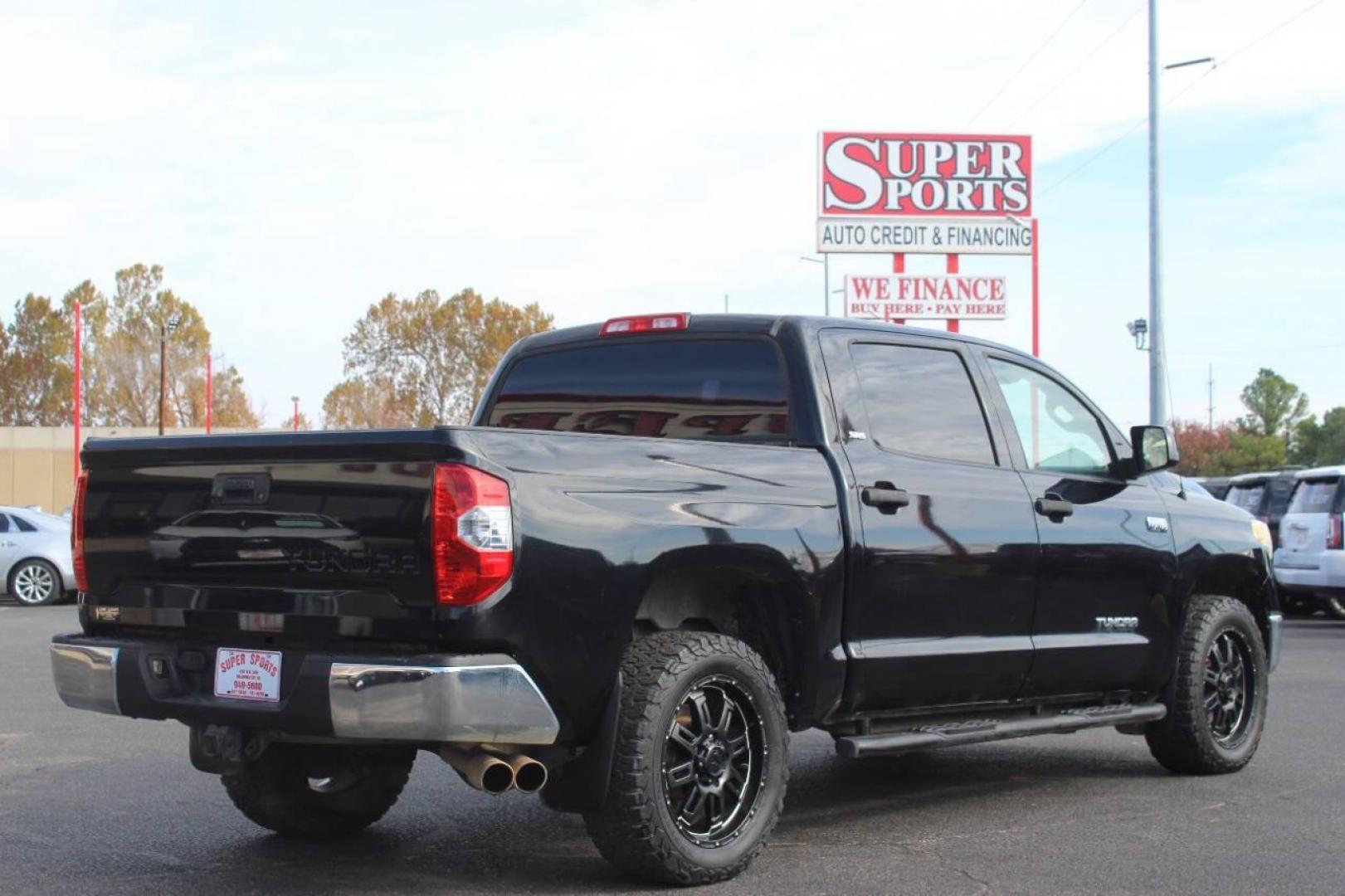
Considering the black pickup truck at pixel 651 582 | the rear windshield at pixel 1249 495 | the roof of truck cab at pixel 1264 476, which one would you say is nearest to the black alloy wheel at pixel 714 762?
the black pickup truck at pixel 651 582

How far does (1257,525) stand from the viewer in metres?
8.37

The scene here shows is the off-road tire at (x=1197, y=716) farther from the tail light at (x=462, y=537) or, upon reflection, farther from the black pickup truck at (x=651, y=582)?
the tail light at (x=462, y=537)

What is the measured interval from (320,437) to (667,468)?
3.74 ft

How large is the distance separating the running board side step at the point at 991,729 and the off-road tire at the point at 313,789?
1655mm

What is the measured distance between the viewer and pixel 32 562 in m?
21.7

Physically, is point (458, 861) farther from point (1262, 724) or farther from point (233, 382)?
point (233, 382)

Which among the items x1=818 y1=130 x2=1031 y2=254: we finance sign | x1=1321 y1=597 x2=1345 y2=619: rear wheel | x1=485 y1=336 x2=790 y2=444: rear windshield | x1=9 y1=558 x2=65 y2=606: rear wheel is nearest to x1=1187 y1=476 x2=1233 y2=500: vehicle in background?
x1=1321 y1=597 x2=1345 y2=619: rear wheel

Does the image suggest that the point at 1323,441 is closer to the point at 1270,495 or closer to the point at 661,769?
the point at 1270,495

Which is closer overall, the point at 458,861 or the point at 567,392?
the point at 458,861

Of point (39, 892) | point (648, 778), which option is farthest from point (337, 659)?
point (39, 892)

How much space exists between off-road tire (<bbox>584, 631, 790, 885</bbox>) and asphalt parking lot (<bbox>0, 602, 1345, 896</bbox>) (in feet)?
0.49

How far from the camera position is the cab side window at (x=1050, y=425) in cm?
723

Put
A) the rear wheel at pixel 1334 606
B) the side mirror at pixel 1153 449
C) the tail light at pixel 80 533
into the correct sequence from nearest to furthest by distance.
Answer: the tail light at pixel 80 533
the side mirror at pixel 1153 449
the rear wheel at pixel 1334 606

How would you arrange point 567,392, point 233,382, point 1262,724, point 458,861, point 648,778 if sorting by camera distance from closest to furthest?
point 648,778 → point 458,861 → point 567,392 → point 1262,724 → point 233,382
